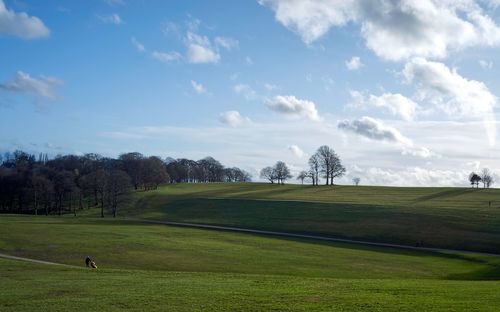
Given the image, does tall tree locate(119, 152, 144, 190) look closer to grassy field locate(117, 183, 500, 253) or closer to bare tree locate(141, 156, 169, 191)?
bare tree locate(141, 156, 169, 191)

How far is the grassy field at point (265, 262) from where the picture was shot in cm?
1819

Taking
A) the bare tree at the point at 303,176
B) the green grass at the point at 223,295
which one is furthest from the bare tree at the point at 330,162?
the green grass at the point at 223,295

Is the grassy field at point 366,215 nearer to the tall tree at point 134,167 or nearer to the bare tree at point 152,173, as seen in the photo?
the bare tree at point 152,173

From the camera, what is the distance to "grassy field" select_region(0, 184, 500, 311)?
1819 centimetres

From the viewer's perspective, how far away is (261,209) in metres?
96.5

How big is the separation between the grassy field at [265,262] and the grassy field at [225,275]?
0.26ft

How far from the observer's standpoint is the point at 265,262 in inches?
1638

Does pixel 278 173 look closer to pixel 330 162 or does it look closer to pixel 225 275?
pixel 330 162

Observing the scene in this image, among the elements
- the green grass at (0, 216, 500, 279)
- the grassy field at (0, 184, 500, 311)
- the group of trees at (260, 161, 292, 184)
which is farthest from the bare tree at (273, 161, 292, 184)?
the green grass at (0, 216, 500, 279)

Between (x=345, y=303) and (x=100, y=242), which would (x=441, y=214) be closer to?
(x=100, y=242)

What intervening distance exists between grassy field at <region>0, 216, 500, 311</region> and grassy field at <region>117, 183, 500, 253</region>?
10926mm

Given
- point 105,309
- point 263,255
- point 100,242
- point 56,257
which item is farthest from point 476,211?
point 105,309

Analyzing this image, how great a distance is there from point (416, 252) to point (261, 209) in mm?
44818

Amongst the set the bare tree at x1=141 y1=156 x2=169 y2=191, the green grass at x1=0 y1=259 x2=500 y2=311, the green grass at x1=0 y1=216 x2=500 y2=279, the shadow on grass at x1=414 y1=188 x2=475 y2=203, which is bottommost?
the green grass at x1=0 y1=216 x2=500 y2=279
